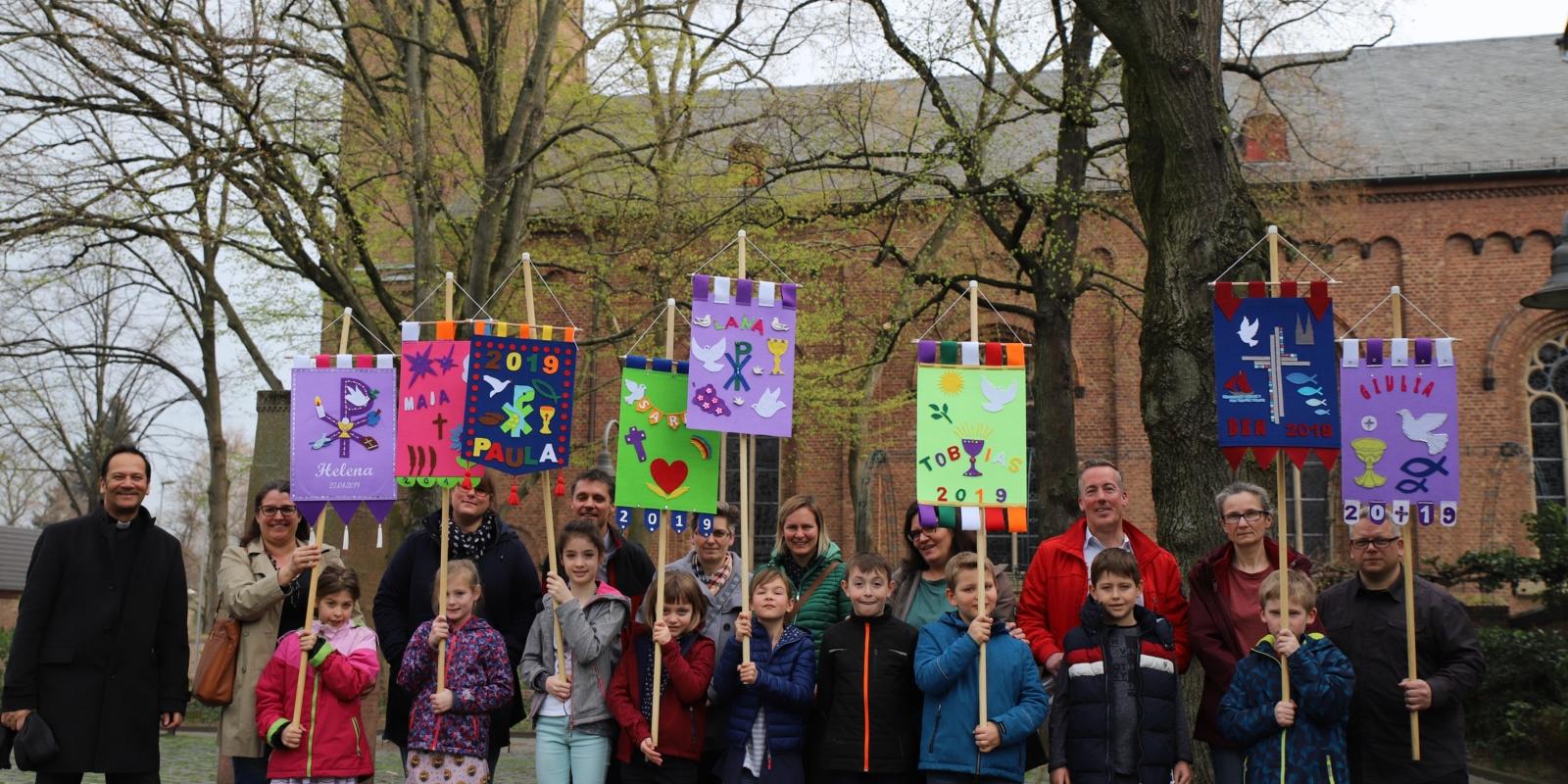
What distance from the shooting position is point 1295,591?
18.8ft

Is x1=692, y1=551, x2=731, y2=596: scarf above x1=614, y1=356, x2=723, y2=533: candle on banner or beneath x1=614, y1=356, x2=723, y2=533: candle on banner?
beneath

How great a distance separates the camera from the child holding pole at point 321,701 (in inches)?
240

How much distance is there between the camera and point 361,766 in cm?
625

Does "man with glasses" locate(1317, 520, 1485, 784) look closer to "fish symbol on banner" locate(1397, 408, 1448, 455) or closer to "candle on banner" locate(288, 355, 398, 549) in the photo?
"fish symbol on banner" locate(1397, 408, 1448, 455)

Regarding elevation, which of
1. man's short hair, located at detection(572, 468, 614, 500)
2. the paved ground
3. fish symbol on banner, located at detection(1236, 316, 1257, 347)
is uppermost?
fish symbol on banner, located at detection(1236, 316, 1257, 347)

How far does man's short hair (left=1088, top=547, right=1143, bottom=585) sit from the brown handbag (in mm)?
3823

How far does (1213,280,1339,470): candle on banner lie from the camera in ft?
20.2

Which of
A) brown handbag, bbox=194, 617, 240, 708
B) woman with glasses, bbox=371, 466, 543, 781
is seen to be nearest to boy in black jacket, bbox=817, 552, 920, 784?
woman with glasses, bbox=371, 466, 543, 781

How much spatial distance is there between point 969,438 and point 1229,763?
5.69ft

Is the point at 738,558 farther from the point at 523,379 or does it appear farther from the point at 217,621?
the point at 217,621

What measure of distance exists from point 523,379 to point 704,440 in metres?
0.88

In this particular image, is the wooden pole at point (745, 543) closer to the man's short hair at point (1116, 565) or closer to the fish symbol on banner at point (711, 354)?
the fish symbol on banner at point (711, 354)

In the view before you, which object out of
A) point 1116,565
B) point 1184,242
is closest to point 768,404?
point 1116,565

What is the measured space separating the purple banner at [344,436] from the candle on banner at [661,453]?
43.0 inches
